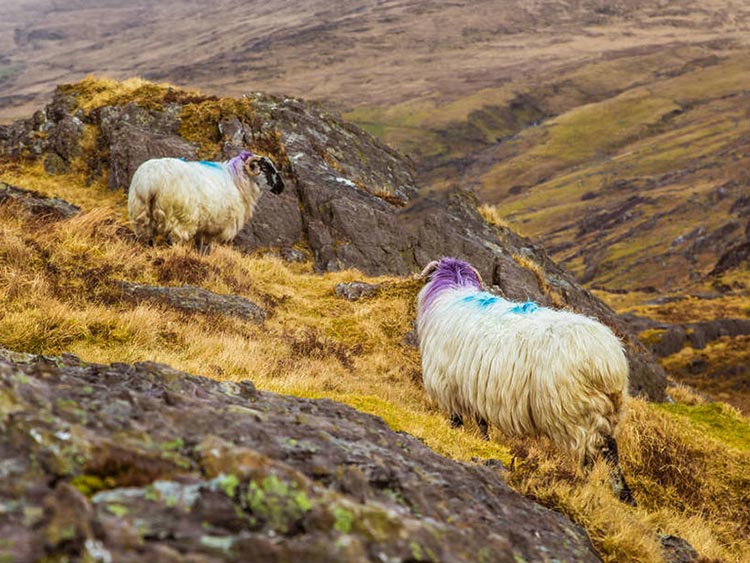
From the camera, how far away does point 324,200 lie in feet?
65.9

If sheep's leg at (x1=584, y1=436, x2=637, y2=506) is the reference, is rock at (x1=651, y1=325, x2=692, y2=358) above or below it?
below

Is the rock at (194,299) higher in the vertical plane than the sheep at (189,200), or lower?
lower

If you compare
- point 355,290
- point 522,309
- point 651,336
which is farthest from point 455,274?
point 651,336

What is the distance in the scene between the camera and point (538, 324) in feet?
25.3

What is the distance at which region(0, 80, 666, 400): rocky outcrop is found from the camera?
18.8 metres

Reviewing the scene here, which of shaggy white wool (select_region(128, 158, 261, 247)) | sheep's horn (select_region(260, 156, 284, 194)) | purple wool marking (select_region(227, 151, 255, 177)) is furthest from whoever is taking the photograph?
sheep's horn (select_region(260, 156, 284, 194))

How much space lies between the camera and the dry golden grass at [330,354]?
612 centimetres

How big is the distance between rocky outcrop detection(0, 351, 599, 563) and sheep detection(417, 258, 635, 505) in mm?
2705

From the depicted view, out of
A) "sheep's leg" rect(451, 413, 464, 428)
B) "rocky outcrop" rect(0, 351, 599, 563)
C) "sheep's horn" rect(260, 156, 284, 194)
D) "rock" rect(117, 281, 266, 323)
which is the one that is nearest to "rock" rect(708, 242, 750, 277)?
"sheep's horn" rect(260, 156, 284, 194)

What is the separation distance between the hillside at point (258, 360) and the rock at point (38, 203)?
0.34ft

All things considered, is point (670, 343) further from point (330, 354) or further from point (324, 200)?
point (330, 354)

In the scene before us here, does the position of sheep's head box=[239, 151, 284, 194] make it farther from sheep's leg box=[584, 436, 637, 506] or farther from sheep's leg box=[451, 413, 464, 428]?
sheep's leg box=[584, 436, 637, 506]

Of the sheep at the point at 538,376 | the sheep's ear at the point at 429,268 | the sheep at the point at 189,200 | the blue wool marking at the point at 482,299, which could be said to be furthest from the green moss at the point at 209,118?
the sheep at the point at 538,376

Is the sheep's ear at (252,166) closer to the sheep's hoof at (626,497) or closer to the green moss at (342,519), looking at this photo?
the sheep's hoof at (626,497)
